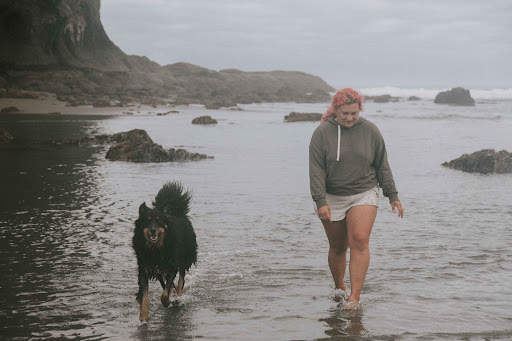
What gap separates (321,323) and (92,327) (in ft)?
6.93

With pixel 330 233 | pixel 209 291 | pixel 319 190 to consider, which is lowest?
pixel 209 291

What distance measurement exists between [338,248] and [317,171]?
3.22 feet

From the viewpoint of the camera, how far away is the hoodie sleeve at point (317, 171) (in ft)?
20.2

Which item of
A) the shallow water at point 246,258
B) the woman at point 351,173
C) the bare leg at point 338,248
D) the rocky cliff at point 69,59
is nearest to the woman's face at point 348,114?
the woman at point 351,173

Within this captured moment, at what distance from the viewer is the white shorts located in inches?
245

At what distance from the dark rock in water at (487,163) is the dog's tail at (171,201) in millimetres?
12194

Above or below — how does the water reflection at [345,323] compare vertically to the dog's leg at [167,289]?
below

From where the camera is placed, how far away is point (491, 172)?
662 inches

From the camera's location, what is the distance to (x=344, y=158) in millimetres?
6188

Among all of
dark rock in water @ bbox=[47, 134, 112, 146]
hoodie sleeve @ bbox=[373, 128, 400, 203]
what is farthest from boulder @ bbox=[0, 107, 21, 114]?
hoodie sleeve @ bbox=[373, 128, 400, 203]

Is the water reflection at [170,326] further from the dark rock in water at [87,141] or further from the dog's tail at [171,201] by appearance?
the dark rock in water at [87,141]

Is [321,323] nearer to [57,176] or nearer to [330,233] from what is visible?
[330,233]

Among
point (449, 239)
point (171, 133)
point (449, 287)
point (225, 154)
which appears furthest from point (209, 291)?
point (171, 133)

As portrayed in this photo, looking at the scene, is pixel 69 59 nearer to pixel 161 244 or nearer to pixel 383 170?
pixel 161 244
